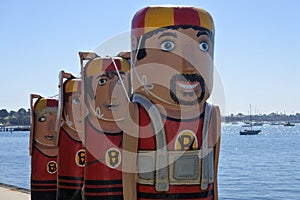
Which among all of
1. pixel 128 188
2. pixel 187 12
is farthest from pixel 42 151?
pixel 187 12

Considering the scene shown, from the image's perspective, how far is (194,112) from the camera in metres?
3.63

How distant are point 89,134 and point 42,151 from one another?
1.55m

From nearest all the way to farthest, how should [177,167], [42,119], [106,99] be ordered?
[177,167] < [106,99] < [42,119]

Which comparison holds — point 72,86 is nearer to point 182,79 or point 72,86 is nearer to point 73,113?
point 73,113

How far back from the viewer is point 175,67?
353 cm

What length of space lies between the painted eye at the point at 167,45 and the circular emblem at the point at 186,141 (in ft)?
1.91

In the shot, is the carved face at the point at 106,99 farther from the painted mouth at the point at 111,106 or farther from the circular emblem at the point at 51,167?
the circular emblem at the point at 51,167

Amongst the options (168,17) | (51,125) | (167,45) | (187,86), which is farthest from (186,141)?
(51,125)

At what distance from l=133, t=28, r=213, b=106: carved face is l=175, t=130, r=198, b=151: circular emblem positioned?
0.69 feet

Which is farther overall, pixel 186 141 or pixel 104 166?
pixel 104 166

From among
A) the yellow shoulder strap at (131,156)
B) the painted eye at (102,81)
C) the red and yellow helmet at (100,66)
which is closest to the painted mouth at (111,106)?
the painted eye at (102,81)

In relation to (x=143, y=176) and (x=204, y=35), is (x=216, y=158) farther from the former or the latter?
(x=204, y=35)

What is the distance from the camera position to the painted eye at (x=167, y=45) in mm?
3549

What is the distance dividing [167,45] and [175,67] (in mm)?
164
